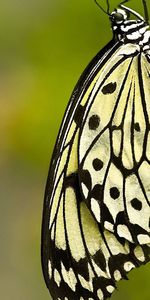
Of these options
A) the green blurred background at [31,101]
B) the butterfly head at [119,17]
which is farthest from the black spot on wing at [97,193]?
the green blurred background at [31,101]

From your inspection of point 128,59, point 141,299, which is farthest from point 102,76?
point 141,299

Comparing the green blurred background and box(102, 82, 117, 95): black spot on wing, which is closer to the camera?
box(102, 82, 117, 95): black spot on wing

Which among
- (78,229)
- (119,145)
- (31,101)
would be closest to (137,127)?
(119,145)

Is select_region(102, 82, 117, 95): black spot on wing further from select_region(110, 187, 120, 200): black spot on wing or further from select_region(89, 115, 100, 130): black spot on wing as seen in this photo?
select_region(110, 187, 120, 200): black spot on wing

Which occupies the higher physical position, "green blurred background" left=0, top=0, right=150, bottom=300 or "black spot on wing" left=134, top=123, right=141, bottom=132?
"green blurred background" left=0, top=0, right=150, bottom=300

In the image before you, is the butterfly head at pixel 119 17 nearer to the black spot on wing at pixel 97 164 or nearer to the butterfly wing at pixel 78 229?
the butterfly wing at pixel 78 229

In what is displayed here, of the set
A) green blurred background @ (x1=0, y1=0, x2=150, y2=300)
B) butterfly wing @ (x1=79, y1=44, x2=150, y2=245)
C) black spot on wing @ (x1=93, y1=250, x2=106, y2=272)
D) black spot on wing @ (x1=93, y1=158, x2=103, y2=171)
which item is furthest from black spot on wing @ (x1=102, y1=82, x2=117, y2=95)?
green blurred background @ (x1=0, y1=0, x2=150, y2=300)

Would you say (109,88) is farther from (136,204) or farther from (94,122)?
(136,204)
